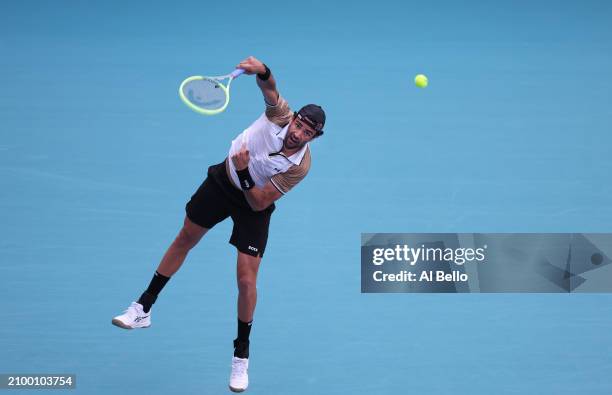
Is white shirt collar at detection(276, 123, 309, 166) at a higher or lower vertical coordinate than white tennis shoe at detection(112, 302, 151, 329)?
higher

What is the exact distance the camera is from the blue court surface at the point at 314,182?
887 centimetres

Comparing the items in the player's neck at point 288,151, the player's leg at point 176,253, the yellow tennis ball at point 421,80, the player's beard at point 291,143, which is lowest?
the player's leg at point 176,253

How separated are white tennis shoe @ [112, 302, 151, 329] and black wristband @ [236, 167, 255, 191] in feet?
4.22

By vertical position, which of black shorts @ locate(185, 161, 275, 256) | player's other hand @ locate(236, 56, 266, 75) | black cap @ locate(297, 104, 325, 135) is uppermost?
player's other hand @ locate(236, 56, 266, 75)

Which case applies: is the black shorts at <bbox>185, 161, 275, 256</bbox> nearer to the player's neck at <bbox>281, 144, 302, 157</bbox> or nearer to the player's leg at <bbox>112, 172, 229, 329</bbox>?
the player's leg at <bbox>112, 172, 229, 329</bbox>

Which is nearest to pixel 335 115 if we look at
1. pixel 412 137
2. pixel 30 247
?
pixel 412 137

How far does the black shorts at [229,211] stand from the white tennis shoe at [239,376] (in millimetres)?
828

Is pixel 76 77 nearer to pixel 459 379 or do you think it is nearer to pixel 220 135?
pixel 220 135

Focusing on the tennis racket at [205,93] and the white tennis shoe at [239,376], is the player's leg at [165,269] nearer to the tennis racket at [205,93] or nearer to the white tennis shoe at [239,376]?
the white tennis shoe at [239,376]

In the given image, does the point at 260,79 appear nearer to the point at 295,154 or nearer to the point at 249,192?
the point at 295,154

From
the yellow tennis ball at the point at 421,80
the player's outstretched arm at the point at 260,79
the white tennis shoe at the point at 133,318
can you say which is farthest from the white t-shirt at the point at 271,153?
the yellow tennis ball at the point at 421,80

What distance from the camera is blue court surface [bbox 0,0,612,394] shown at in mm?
8867

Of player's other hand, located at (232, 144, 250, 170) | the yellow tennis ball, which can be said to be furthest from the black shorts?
the yellow tennis ball

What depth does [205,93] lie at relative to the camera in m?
7.43
